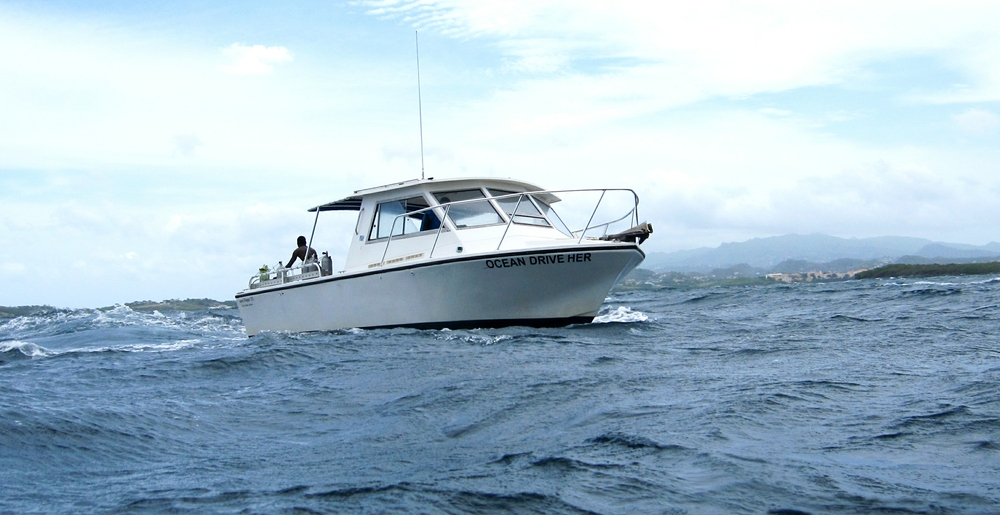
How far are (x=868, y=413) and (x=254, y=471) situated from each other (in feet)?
13.6

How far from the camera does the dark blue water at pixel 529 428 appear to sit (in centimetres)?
413

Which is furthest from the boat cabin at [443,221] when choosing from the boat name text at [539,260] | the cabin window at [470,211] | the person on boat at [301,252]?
the person on boat at [301,252]

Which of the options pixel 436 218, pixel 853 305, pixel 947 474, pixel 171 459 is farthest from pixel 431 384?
pixel 853 305

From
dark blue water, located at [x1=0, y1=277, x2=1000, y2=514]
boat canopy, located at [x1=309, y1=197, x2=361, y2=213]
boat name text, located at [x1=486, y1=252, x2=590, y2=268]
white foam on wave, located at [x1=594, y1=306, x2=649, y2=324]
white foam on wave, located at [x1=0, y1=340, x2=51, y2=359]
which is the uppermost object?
boat canopy, located at [x1=309, y1=197, x2=361, y2=213]

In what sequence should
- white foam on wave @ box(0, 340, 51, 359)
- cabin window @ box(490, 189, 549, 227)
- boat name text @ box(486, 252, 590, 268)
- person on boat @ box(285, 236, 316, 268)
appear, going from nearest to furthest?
boat name text @ box(486, 252, 590, 268)
cabin window @ box(490, 189, 549, 227)
white foam on wave @ box(0, 340, 51, 359)
person on boat @ box(285, 236, 316, 268)

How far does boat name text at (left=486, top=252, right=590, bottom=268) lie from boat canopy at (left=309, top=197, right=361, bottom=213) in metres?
3.82

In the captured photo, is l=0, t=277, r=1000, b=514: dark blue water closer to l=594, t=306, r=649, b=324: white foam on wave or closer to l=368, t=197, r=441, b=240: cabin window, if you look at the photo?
l=594, t=306, r=649, b=324: white foam on wave

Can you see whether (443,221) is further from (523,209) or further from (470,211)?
(523,209)

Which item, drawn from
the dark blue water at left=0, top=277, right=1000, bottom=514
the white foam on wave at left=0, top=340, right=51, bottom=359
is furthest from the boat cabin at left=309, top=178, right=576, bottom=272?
the white foam on wave at left=0, top=340, right=51, bottom=359

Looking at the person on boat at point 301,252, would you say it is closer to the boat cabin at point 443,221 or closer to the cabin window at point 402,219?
the boat cabin at point 443,221

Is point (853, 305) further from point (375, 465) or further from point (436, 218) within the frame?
point (375, 465)

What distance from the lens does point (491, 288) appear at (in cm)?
1184

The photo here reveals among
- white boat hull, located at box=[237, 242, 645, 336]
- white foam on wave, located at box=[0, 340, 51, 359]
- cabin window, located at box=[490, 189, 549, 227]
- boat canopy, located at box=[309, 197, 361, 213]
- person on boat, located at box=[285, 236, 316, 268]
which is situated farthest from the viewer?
person on boat, located at box=[285, 236, 316, 268]

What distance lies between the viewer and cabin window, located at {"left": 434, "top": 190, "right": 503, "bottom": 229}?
12.9 metres
